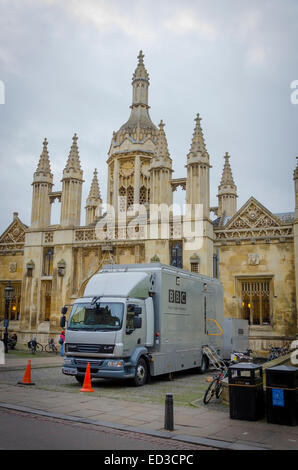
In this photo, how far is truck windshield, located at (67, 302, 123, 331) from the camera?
13609mm

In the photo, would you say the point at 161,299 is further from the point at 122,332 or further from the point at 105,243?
the point at 105,243

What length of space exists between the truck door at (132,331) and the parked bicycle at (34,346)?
12.1 metres

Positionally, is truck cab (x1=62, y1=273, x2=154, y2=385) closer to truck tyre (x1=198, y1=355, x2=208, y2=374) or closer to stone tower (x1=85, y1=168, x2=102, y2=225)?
truck tyre (x1=198, y1=355, x2=208, y2=374)

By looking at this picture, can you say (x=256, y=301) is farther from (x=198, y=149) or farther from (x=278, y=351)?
(x=198, y=149)

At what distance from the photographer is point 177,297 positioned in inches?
632

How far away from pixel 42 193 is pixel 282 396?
916 inches

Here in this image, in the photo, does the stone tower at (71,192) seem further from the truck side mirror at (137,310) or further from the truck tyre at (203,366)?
the truck side mirror at (137,310)

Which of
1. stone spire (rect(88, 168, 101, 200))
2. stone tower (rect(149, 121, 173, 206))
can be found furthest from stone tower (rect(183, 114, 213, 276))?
stone spire (rect(88, 168, 101, 200))

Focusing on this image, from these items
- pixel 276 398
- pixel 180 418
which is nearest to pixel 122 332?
pixel 180 418

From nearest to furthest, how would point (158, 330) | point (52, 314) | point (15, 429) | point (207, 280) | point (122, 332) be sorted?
point (15, 429), point (122, 332), point (158, 330), point (207, 280), point (52, 314)

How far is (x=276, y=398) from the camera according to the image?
8.94 metres

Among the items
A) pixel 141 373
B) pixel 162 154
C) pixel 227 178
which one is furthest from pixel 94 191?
pixel 141 373

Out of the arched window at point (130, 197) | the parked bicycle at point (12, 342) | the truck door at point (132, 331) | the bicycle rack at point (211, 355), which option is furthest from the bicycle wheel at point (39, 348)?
the truck door at point (132, 331)

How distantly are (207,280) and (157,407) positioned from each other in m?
8.97
